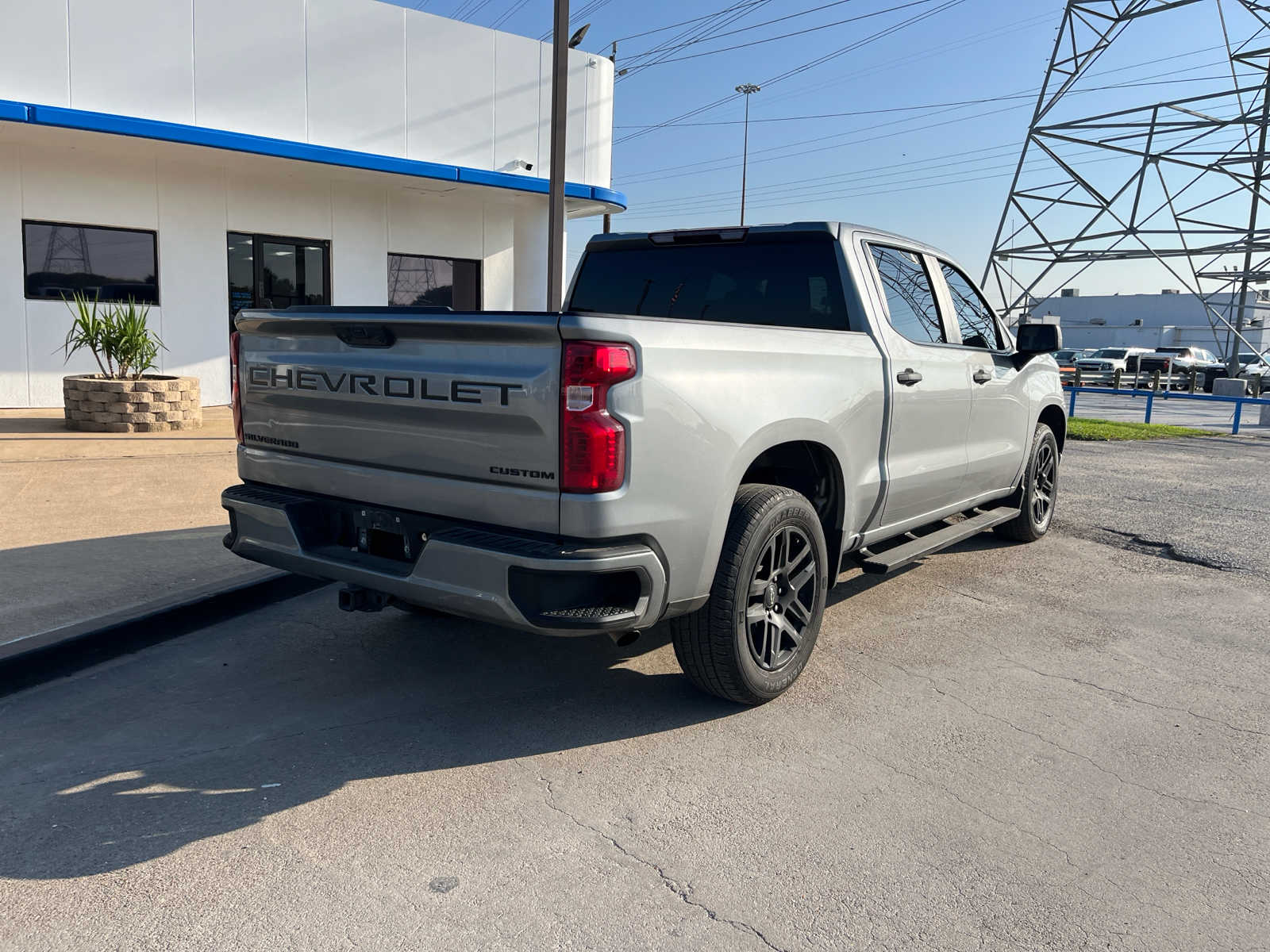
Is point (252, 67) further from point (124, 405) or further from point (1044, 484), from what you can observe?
point (1044, 484)

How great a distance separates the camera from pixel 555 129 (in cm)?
→ 1080

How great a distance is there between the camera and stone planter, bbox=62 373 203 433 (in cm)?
1109

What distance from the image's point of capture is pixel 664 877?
2.85m

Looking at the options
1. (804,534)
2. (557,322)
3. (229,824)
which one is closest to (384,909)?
(229,824)

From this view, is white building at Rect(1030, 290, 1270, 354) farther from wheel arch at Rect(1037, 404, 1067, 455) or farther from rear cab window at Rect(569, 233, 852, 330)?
rear cab window at Rect(569, 233, 852, 330)

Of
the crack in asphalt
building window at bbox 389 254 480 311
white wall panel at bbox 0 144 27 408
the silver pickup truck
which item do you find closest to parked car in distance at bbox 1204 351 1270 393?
building window at bbox 389 254 480 311

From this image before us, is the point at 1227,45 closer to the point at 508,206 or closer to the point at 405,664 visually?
the point at 508,206

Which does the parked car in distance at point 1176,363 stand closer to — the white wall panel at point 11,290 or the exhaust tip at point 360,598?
the white wall panel at point 11,290

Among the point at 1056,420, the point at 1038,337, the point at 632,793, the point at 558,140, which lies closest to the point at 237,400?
the point at 632,793

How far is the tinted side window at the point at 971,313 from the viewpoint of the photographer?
5918 millimetres

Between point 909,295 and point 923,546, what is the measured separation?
4.42 feet

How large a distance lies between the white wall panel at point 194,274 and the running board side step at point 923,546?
38.1ft

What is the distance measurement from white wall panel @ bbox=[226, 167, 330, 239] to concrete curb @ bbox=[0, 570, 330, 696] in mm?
10966

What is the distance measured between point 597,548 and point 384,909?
4.10 feet
